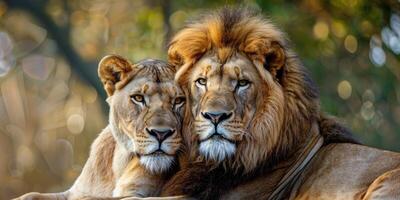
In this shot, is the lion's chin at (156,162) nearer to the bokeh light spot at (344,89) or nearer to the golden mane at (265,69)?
the golden mane at (265,69)

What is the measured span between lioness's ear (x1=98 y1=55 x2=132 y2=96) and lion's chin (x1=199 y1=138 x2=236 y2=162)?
88cm

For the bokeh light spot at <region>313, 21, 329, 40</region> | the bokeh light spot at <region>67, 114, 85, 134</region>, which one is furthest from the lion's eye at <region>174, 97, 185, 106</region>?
the bokeh light spot at <region>67, 114, 85, 134</region>

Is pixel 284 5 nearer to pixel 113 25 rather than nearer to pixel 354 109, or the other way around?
pixel 354 109

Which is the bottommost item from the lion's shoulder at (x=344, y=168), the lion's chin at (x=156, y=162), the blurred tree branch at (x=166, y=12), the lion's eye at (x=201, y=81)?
the blurred tree branch at (x=166, y=12)

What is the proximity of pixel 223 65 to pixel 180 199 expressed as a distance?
812mm

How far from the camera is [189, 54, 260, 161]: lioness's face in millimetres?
6578

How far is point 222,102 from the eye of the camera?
6.58 meters

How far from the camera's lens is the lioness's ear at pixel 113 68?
729 cm

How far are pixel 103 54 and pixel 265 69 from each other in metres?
13.7

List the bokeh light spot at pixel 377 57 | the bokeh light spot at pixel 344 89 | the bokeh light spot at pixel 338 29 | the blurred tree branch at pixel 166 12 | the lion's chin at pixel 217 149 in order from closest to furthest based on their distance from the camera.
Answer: the lion's chin at pixel 217 149 < the bokeh light spot at pixel 338 29 < the bokeh light spot at pixel 377 57 < the blurred tree branch at pixel 166 12 < the bokeh light spot at pixel 344 89

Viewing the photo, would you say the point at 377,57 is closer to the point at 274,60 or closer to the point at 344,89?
the point at 344,89

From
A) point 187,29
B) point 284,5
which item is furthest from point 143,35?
point 187,29

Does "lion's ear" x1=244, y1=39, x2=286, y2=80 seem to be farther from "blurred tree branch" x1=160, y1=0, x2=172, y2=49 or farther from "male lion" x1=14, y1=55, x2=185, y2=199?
"blurred tree branch" x1=160, y1=0, x2=172, y2=49

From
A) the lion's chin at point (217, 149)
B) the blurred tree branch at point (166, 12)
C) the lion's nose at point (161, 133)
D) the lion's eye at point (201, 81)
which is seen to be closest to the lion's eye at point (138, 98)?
the lion's nose at point (161, 133)
